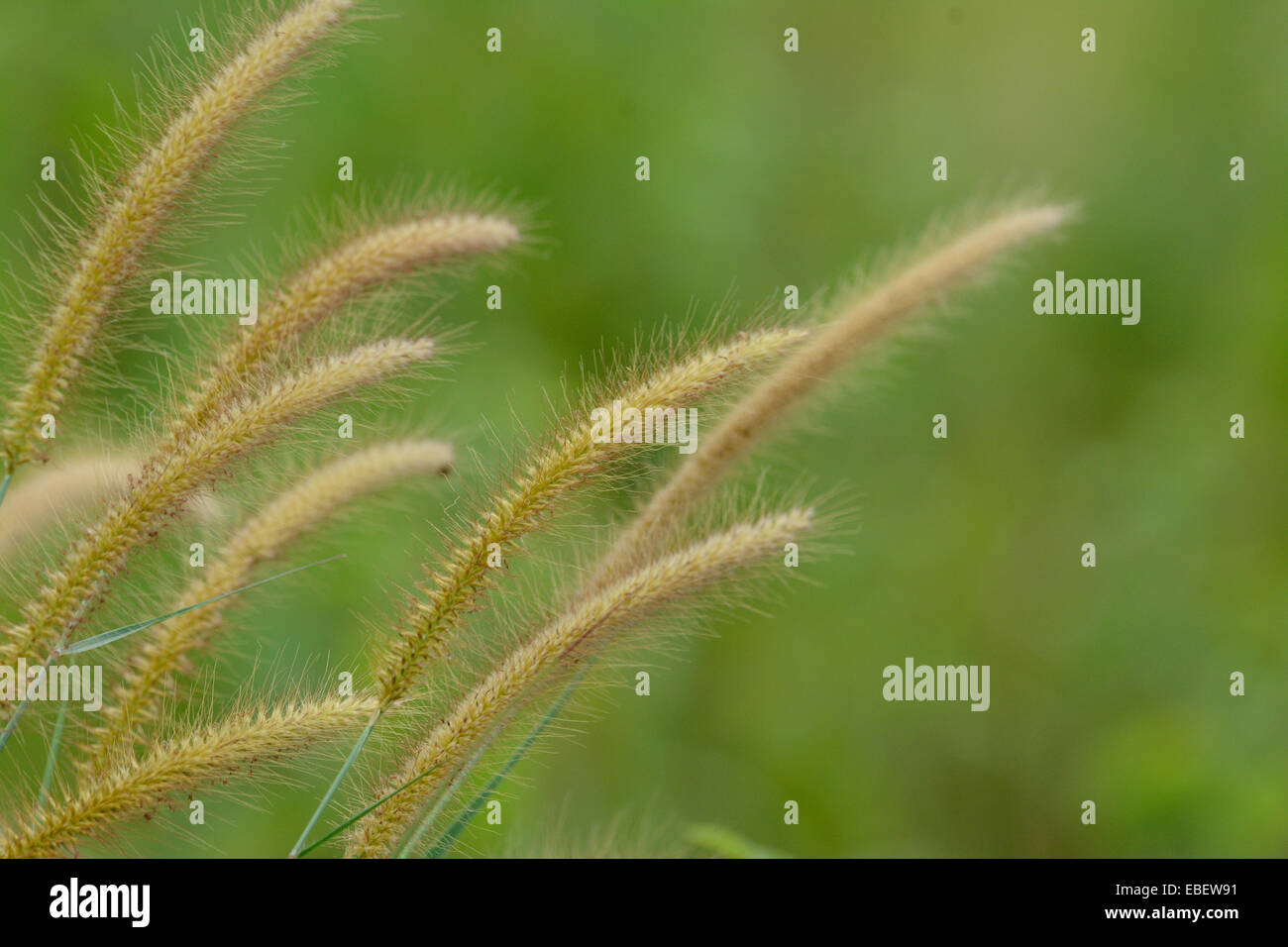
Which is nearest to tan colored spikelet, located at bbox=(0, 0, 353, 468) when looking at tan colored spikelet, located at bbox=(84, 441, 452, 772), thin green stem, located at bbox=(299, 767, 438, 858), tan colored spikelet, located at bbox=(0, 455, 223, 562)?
tan colored spikelet, located at bbox=(0, 455, 223, 562)

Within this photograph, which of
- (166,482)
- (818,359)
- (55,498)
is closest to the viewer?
(166,482)

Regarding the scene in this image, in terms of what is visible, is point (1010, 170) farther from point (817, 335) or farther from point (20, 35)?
point (817, 335)

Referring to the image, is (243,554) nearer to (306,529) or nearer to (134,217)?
(306,529)

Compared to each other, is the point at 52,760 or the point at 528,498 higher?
the point at 528,498

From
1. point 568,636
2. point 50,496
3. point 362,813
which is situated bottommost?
point 362,813

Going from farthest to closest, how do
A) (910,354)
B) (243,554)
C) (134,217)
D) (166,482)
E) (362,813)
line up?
(910,354)
(243,554)
(134,217)
(166,482)
(362,813)

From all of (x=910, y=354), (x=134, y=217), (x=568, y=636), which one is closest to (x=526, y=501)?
(x=568, y=636)

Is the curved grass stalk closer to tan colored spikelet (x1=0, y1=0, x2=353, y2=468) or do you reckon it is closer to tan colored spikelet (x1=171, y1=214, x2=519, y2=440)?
tan colored spikelet (x1=171, y1=214, x2=519, y2=440)

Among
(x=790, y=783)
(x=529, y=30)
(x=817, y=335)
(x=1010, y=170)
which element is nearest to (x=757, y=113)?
(x=529, y=30)
